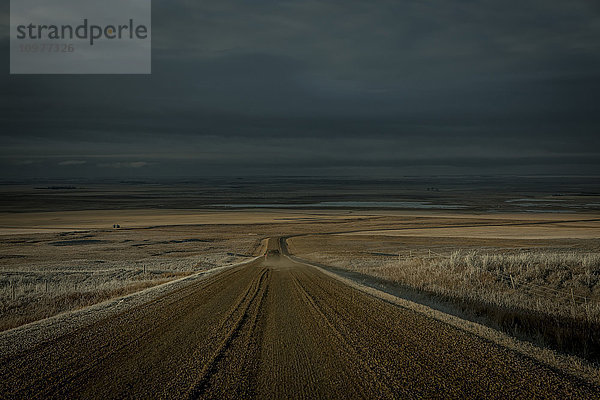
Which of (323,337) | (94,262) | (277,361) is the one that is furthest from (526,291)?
(94,262)

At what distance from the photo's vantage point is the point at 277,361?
6105 mm

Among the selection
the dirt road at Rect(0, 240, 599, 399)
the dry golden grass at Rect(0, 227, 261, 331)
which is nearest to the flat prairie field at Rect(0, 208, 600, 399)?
the dirt road at Rect(0, 240, 599, 399)

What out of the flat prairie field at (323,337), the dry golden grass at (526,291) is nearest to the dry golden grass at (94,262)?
the flat prairie field at (323,337)

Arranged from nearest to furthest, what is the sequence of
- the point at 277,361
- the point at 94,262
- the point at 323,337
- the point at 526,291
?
the point at 277,361, the point at 323,337, the point at 526,291, the point at 94,262

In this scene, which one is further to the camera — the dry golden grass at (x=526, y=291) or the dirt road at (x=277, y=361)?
the dry golden grass at (x=526, y=291)

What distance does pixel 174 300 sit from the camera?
35.7ft

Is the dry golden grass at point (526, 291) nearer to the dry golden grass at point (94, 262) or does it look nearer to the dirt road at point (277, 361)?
the dirt road at point (277, 361)

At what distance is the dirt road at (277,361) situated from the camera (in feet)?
16.8

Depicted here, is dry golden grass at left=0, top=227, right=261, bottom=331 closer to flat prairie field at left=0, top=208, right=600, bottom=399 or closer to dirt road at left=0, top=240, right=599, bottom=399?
flat prairie field at left=0, top=208, right=600, bottom=399

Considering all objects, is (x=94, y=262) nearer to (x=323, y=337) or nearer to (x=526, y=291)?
(x=323, y=337)

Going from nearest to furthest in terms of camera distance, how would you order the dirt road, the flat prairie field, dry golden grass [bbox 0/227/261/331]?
the dirt road, the flat prairie field, dry golden grass [bbox 0/227/261/331]

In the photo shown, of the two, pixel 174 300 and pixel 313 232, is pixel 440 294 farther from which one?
pixel 313 232

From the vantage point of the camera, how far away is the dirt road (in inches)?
202

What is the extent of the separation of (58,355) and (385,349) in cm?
537
